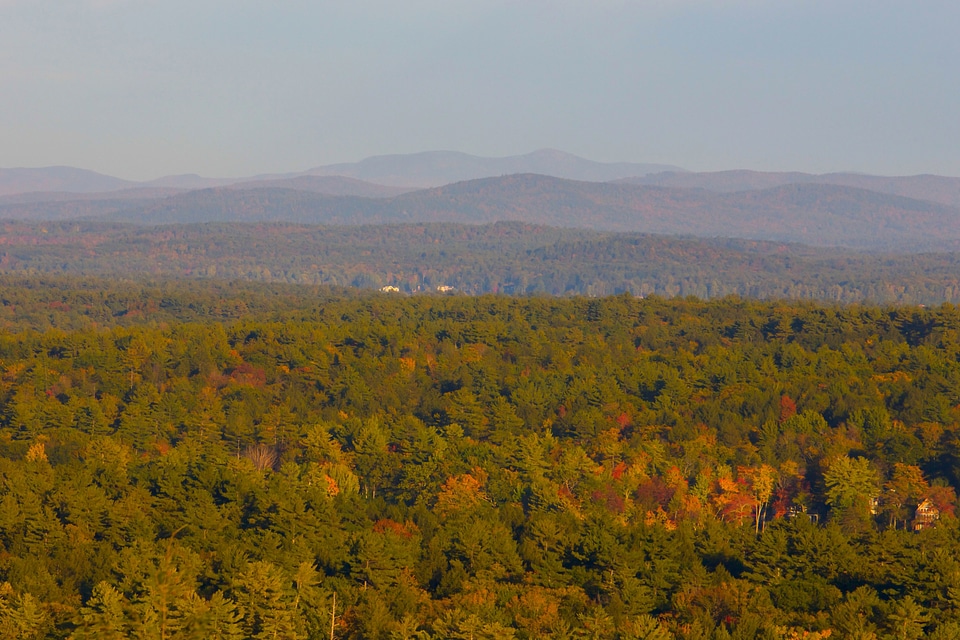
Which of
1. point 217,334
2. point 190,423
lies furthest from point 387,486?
point 217,334

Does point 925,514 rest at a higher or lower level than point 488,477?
lower

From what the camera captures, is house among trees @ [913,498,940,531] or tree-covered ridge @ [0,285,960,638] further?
house among trees @ [913,498,940,531]

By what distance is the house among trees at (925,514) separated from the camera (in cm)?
7212

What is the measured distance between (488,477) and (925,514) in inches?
925

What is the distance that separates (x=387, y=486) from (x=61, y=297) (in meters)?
111

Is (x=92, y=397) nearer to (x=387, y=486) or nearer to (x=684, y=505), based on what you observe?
(x=387, y=486)

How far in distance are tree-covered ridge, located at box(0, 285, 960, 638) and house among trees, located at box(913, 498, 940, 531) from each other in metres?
0.50

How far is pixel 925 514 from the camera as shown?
72.9 m

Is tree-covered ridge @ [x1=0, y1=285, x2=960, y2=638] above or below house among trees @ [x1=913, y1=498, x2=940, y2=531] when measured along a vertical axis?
above

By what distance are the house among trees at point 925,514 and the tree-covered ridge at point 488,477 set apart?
1.64ft

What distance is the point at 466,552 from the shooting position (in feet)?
180

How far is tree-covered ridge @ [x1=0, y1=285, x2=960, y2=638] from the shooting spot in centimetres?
4816

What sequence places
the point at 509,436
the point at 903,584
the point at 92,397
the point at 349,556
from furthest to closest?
the point at 92,397
the point at 509,436
the point at 349,556
the point at 903,584

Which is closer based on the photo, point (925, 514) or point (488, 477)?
point (925, 514)
